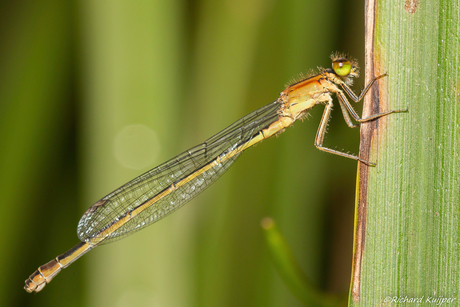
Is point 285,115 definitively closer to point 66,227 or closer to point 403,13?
point 403,13

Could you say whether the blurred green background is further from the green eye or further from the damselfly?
the green eye

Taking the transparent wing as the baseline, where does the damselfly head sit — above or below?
above

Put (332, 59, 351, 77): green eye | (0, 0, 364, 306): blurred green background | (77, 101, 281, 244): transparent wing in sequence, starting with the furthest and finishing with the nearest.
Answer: (77, 101, 281, 244): transparent wing
(332, 59, 351, 77): green eye
(0, 0, 364, 306): blurred green background

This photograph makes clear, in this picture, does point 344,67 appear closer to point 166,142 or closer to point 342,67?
point 342,67

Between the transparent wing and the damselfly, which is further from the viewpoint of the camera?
the transparent wing

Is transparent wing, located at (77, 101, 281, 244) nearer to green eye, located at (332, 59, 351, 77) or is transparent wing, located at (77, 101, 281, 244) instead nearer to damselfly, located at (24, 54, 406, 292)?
damselfly, located at (24, 54, 406, 292)

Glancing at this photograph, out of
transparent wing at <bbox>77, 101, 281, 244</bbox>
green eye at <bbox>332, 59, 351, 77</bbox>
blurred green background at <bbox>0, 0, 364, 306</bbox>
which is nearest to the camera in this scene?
blurred green background at <bbox>0, 0, 364, 306</bbox>

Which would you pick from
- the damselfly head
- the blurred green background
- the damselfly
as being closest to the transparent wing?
the damselfly

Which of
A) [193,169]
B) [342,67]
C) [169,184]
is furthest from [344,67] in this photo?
[169,184]

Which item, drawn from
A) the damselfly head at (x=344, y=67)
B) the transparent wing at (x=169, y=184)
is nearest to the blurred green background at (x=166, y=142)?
the transparent wing at (x=169, y=184)
